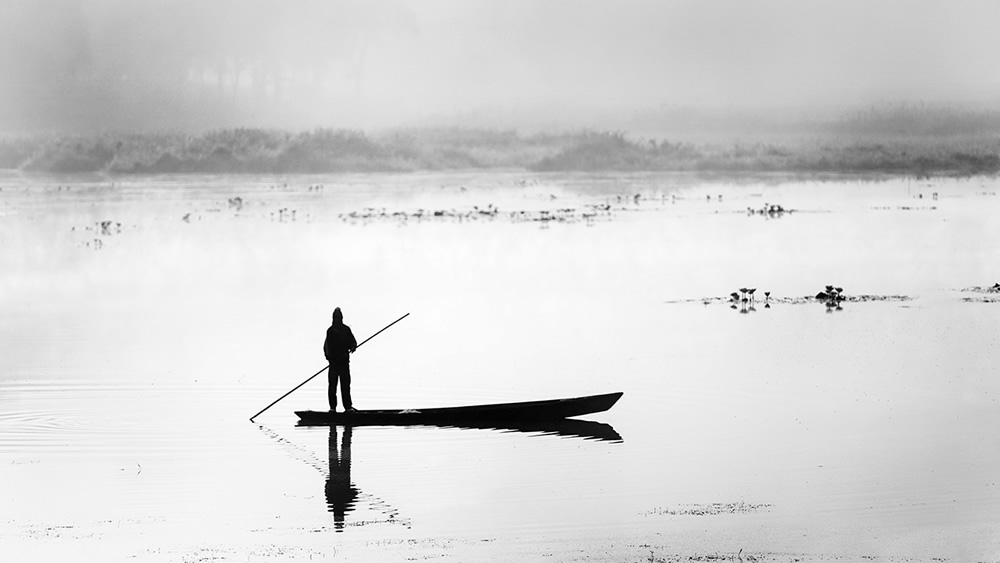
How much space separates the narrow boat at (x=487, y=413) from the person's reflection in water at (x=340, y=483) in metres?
0.39

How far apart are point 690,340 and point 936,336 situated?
548cm

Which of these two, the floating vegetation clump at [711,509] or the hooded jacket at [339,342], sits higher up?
the hooded jacket at [339,342]

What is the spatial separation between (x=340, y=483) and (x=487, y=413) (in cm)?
417

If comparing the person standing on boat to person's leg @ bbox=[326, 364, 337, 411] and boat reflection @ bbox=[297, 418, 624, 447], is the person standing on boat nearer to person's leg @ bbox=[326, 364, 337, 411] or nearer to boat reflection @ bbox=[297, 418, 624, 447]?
person's leg @ bbox=[326, 364, 337, 411]

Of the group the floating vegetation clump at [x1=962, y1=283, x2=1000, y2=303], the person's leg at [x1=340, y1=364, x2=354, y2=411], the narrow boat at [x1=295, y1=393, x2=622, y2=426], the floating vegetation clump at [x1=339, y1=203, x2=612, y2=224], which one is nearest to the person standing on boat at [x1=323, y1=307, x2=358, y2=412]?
the person's leg at [x1=340, y1=364, x2=354, y2=411]

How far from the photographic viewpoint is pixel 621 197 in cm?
12619

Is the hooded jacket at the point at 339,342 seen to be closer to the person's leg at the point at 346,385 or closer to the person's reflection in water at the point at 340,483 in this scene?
the person's leg at the point at 346,385

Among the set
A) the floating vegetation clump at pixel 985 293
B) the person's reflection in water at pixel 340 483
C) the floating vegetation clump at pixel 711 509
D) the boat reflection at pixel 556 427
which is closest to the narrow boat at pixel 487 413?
the boat reflection at pixel 556 427

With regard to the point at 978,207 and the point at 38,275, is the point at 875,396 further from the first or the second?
the point at 978,207

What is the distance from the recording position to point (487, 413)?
22.6 metres

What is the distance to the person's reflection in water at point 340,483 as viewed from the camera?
56.5 feet

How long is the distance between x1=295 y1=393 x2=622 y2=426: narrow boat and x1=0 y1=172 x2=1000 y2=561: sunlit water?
26cm

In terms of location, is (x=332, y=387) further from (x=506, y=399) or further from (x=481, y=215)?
(x=481, y=215)

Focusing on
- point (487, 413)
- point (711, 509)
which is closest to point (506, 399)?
point (487, 413)
